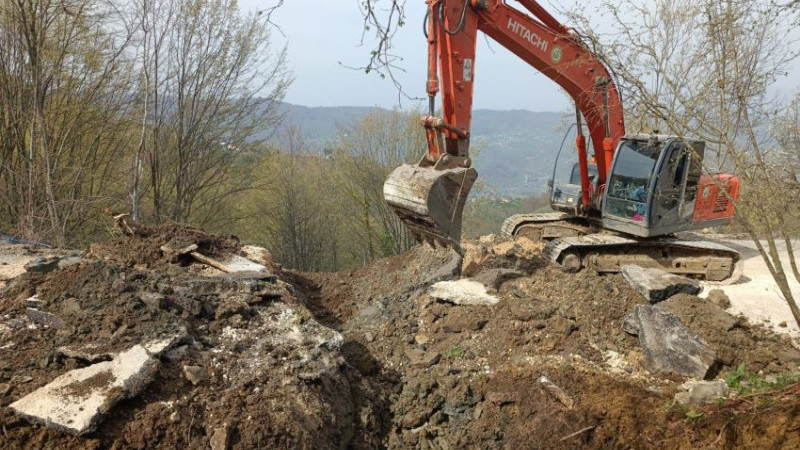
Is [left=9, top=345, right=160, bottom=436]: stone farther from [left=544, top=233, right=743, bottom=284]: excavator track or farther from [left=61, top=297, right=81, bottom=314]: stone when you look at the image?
[left=544, top=233, right=743, bottom=284]: excavator track

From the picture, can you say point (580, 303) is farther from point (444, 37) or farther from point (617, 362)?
point (444, 37)

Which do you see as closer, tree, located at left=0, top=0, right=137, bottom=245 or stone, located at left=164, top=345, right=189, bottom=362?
stone, located at left=164, top=345, right=189, bottom=362

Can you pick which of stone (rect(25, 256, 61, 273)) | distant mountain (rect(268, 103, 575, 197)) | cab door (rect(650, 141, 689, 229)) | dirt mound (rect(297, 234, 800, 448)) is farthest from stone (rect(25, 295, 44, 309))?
distant mountain (rect(268, 103, 575, 197))

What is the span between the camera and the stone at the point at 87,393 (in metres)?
3.43

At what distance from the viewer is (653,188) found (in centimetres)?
693

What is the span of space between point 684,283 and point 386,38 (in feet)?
17.9

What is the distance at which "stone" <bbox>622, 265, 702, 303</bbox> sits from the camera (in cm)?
631

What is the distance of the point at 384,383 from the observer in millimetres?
5316

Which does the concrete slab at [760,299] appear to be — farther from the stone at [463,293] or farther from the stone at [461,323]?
the stone at [461,323]

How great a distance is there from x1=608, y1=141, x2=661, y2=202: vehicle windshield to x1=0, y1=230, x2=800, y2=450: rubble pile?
1.22 metres

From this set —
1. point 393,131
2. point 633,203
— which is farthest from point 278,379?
point 393,131

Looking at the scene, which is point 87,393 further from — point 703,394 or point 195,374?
point 703,394

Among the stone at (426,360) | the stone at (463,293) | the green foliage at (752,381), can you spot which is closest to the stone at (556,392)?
the stone at (426,360)

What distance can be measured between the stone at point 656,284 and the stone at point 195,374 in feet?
15.6
